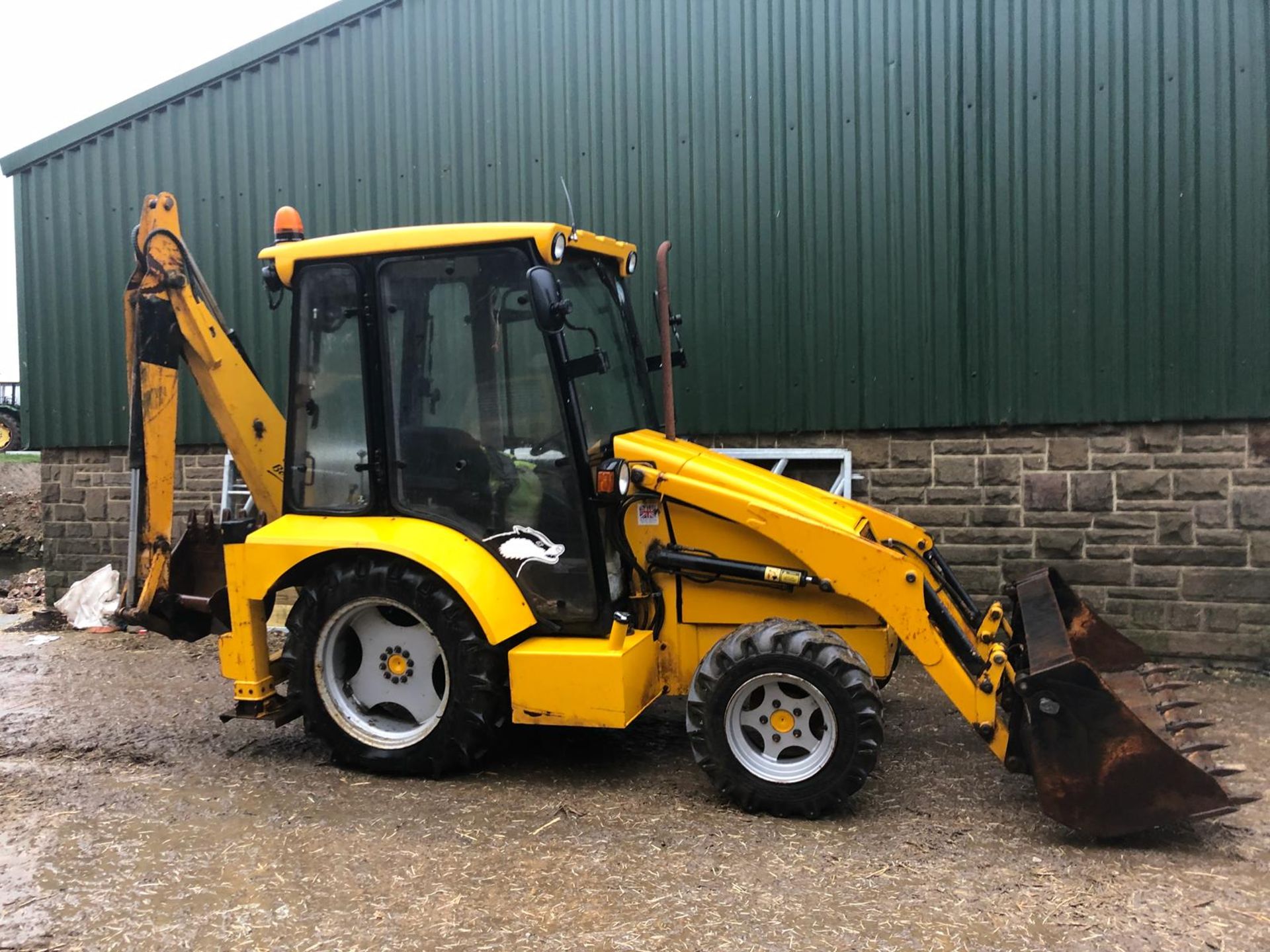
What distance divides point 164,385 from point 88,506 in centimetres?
495

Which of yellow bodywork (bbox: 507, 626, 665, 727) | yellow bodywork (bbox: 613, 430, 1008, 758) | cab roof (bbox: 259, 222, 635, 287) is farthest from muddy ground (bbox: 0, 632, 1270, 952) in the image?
cab roof (bbox: 259, 222, 635, 287)

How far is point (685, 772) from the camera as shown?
4.91 meters

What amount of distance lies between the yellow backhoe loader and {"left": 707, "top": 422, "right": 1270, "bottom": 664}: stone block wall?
1703mm

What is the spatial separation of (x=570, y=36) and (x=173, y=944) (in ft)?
22.6

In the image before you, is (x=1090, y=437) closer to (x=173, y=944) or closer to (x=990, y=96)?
(x=990, y=96)

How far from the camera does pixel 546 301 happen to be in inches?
169

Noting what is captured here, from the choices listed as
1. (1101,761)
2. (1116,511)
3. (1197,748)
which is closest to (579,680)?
(1101,761)

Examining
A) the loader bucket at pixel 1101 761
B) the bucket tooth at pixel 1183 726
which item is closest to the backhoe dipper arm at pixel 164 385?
the loader bucket at pixel 1101 761

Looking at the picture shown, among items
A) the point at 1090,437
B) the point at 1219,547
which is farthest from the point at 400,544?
the point at 1219,547

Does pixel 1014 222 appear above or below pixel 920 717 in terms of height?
above

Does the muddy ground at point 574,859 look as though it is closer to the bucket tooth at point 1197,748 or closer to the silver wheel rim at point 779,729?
the silver wheel rim at point 779,729

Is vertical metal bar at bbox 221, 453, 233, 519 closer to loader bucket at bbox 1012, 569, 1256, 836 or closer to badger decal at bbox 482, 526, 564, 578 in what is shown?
badger decal at bbox 482, 526, 564, 578

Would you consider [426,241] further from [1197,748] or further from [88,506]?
[88,506]

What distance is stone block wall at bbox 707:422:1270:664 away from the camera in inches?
262
